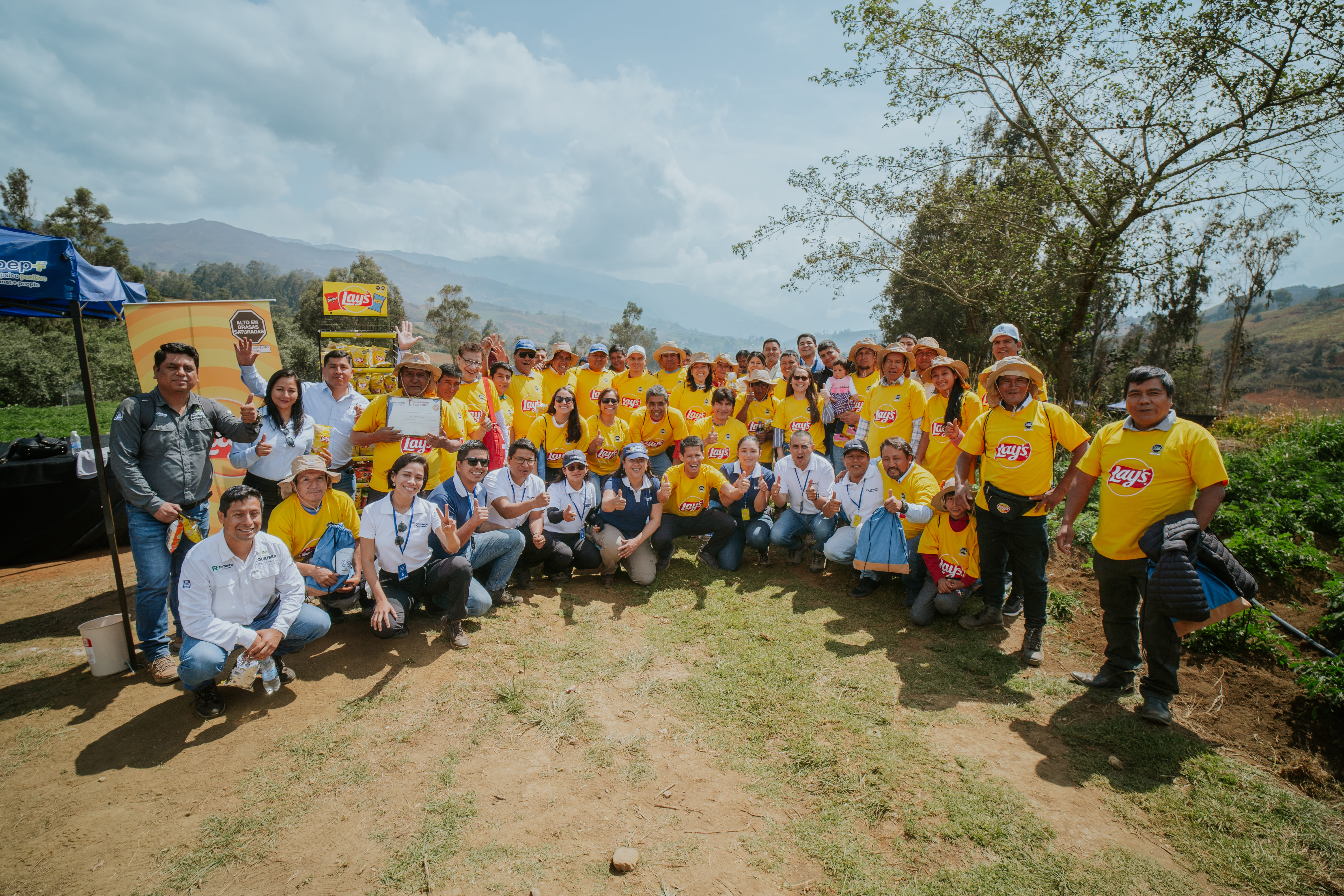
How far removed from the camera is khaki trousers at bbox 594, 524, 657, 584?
19.9ft

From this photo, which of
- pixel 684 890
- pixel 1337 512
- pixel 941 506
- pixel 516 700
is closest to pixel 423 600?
pixel 516 700

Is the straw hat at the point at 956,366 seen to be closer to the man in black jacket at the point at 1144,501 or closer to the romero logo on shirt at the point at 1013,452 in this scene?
the romero logo on shirt at the point at 1013,452

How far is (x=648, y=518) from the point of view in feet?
20.4

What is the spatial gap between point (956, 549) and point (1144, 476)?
1657 millimetres

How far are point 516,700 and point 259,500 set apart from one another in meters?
2.13

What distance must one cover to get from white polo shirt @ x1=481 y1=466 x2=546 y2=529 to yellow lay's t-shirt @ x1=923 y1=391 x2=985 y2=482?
394 cm

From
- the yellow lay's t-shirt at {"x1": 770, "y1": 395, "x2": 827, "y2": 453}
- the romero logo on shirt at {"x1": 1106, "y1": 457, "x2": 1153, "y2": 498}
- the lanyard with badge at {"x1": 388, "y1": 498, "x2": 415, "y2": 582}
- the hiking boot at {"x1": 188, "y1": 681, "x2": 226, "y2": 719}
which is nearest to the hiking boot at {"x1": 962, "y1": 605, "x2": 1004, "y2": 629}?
the romero logo on shirt at {"x1": 1106, "y1": 457, "x2": 1153, "y2": 498}

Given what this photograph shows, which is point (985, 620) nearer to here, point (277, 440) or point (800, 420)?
point (800, 420)

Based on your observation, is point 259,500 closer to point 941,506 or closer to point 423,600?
point 423,600

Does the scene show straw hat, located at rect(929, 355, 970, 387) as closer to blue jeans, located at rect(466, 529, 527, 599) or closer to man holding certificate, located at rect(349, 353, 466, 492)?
blue jeans, located at rect(466, 529, 527, 599)

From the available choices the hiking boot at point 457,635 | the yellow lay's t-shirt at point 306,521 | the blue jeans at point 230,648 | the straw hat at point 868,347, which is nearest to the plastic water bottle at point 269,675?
the blue jeans at point 230,648

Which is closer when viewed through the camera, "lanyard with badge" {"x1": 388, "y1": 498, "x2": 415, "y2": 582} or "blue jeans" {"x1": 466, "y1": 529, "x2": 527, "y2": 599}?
"lanyard with badge" {"x1": 388, "y1": 498, "x2": 415, "y2": 582}

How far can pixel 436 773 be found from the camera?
3314mm

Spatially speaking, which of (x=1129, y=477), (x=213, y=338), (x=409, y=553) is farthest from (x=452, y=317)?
(x=1129, y=477)
